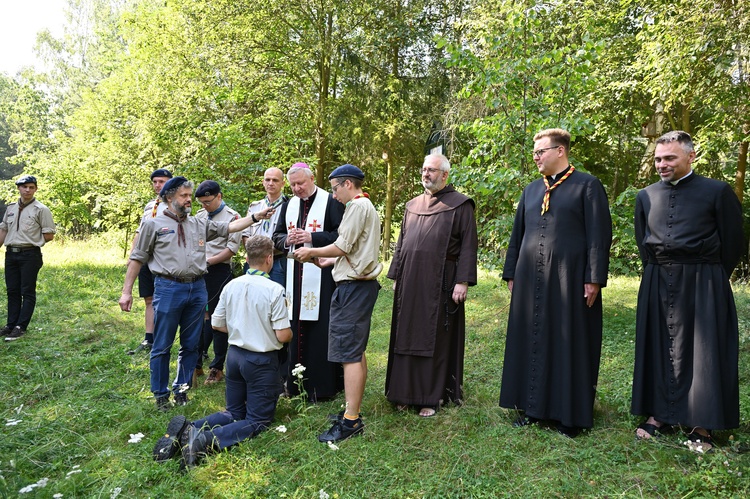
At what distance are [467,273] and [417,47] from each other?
489 inches

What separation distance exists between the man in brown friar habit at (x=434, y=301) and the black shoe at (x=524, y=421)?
587 mm

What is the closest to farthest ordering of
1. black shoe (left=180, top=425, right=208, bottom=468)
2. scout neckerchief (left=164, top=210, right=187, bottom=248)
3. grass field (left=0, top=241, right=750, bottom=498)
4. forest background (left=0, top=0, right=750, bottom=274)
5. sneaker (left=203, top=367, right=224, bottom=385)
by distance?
grass field (left=0, top=241, right=750, bottom=498), black shoe (left=180, top=425, right=208, bottom=468), scout neckerchief (left=164, top=210, right=187, bottom=248), sneaker (left=203, top=367, right=224, bottom=385), forest background (left=0, top=0, right=750, bottom=274)

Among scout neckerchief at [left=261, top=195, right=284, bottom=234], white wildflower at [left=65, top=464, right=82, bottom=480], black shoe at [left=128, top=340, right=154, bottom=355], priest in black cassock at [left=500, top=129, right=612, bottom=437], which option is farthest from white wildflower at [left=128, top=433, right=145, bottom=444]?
black shoe at [left=128, top=340, right=154, bottom=355]

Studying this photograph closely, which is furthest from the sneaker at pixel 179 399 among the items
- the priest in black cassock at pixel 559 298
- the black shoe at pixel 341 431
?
the priest in black cassock at pixel 559 298

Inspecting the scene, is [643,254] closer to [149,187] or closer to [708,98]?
[708,98]

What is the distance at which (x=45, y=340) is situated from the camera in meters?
7.28

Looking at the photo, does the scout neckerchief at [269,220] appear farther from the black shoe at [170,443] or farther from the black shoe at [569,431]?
the black shoe at [569,431]

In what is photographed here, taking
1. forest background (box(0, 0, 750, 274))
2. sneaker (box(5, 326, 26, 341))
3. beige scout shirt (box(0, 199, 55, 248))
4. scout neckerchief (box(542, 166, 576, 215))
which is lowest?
sneaker (box(5, 326, 26, 341))

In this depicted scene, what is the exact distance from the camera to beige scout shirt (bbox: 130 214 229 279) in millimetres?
4668

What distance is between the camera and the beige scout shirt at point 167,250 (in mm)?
4668

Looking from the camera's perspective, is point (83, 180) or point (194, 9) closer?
point (194, 9)

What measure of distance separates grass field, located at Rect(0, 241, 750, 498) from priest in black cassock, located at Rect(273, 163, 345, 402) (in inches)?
11.1

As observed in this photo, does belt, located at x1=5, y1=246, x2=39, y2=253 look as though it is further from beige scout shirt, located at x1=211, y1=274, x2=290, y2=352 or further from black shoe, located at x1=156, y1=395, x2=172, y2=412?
beige scout shirt, located at x1=211, y1=274, x2=290, y2=352

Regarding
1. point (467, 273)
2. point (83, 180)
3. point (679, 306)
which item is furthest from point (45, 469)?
point (83, 180)
